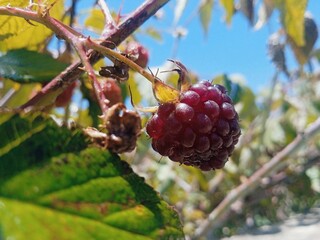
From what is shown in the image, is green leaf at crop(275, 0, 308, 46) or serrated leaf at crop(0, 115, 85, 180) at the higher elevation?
green leaf at crop(275, 0, 308, 46)

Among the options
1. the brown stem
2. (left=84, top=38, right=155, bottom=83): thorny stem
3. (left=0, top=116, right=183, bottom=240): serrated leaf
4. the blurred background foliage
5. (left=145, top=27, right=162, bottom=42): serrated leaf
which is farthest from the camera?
(left=145, top=27, right=162, bottom=42): serrated leaf

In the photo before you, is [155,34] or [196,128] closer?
[196,128]

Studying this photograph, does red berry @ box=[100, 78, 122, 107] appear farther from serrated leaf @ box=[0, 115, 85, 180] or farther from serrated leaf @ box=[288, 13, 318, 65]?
serrated leaf @ box=[288, 13, 318, 65]

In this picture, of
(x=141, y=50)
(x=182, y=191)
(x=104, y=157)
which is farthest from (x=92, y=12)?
(x=182, y=191)

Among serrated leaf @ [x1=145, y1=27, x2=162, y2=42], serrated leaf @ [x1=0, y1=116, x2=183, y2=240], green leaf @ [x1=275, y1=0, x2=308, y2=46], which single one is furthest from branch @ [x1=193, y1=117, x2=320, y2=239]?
serrated leaf @ [x1=0, y1=116, x2=183, y2=240]

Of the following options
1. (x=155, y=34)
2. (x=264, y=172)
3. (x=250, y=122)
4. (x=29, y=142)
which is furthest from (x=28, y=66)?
(x=250, y=122)

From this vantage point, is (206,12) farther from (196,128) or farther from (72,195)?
(72,195)

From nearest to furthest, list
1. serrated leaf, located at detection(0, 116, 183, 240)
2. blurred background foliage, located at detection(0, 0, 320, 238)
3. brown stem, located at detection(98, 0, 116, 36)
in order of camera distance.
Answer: serrated leaf, located at detection(0, 116, 183, 240), brown stem, located at detection(98, 0, 116, 36), blurred background foliage, located at detection(0, 0, 320, 238)
